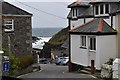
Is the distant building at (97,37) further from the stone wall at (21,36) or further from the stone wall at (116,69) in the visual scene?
the stone wall at (21,36)

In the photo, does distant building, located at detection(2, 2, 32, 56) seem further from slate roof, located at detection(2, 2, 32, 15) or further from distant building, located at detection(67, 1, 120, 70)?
distant building, located at detection(67, 1, 120, 70)

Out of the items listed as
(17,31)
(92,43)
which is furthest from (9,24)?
(92,43)

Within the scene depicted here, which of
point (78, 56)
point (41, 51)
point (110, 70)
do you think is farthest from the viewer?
point (41, 51)

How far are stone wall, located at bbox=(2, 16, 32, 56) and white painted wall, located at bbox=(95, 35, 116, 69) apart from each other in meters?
11.0

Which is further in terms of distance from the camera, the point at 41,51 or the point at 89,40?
the point at 41,51

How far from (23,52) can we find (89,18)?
26.6 ft

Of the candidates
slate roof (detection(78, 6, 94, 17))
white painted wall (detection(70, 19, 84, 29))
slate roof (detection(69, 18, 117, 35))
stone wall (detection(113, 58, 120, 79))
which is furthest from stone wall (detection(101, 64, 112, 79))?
white painted wall (detection(70, 19, 84, 29))

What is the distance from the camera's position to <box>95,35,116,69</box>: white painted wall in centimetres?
2369

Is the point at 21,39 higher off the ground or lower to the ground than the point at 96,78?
higher

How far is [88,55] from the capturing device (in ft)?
82.7

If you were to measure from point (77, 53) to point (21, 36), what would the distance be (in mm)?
7819

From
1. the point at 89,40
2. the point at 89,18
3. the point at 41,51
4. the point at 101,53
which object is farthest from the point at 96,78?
the point at 41,51

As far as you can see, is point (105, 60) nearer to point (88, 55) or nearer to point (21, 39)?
point (88, 55)

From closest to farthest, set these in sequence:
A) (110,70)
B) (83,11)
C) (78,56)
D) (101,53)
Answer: (110,70), (101,53), (78,56), (83,11)
